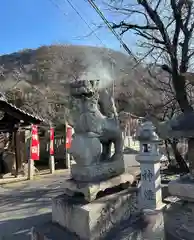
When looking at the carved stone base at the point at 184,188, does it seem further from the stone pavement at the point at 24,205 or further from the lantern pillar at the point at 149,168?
the stone pavement at the point at 24,205

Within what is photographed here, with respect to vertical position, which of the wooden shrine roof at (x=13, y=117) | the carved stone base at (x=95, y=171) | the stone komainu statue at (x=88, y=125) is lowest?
the carved stone base at (x=95, y=171)

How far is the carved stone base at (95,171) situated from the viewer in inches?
152

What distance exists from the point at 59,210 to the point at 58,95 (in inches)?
717

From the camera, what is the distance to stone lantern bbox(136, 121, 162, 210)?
12.8 feet

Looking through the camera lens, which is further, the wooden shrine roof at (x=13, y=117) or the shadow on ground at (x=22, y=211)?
the wooden shrine roof at (x=13, y=117)

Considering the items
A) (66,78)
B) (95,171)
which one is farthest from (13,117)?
(66,78)

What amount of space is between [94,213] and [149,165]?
43.8 inches

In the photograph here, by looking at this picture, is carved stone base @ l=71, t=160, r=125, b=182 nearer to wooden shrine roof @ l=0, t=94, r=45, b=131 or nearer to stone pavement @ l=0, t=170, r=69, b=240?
stone pavement @ l=0, t=170, r=69, b=240

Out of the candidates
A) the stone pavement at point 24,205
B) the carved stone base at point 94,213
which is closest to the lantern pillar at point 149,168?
the carved stone base at point 94,213

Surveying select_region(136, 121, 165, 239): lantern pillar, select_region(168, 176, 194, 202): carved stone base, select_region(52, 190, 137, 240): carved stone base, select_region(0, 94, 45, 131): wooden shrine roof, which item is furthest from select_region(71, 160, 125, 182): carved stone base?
select_region(0, 94, 45, 131): wooden shrine roof

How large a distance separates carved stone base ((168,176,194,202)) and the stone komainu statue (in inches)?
66.5

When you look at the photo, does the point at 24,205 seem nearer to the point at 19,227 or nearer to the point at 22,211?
the point at 22,211

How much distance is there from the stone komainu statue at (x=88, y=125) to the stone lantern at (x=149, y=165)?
580 mm

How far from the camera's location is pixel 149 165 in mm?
3979
